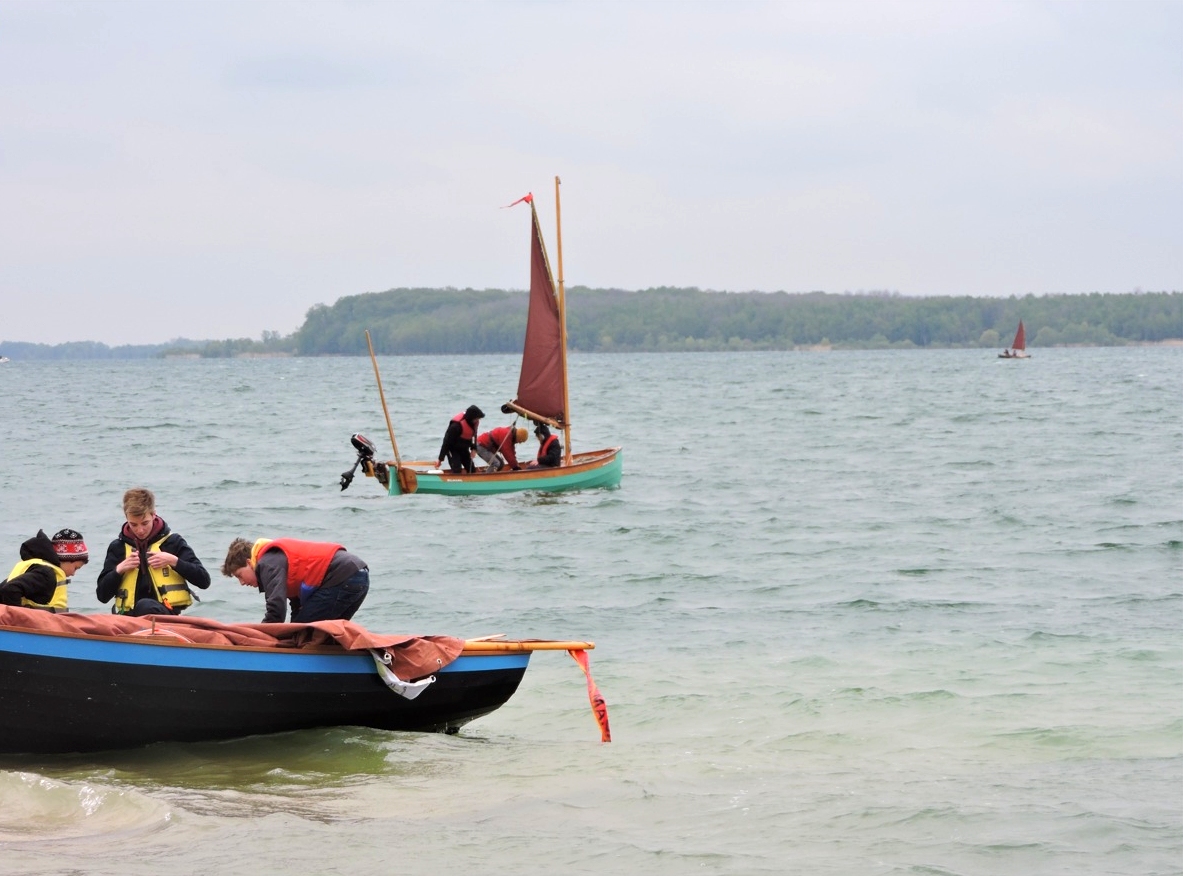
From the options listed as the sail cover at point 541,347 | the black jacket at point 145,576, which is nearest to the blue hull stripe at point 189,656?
the black jacket at point 145,576

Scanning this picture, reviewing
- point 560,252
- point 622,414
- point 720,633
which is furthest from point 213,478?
point 622,414

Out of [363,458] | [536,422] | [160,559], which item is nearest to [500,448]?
[536,422]

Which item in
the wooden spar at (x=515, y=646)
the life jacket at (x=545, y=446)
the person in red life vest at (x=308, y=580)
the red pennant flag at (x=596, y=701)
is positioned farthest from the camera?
the life jacket at (x=545, y=446)

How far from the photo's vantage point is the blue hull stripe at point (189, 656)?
29.1ft

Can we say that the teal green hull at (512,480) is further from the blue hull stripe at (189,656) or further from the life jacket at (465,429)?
the blue hull stripe at (189,656)

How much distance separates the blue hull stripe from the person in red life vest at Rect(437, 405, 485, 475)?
53.0ft

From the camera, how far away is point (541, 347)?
27406mm

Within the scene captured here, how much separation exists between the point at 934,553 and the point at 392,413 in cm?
4621

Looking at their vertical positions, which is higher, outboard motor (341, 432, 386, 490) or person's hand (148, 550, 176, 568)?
person's hand (148, 550, 176, 568)

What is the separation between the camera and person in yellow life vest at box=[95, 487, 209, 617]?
9.66 m

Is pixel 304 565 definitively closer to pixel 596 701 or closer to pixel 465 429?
pixel 596 701

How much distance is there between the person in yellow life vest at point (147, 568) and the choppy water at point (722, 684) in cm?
101

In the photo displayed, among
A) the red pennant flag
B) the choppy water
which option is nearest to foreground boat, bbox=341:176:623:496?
the choppy water

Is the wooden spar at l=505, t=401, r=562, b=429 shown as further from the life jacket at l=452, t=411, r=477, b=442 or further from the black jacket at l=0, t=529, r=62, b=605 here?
the black jacket at l=0, t=529, r=62, b=605
